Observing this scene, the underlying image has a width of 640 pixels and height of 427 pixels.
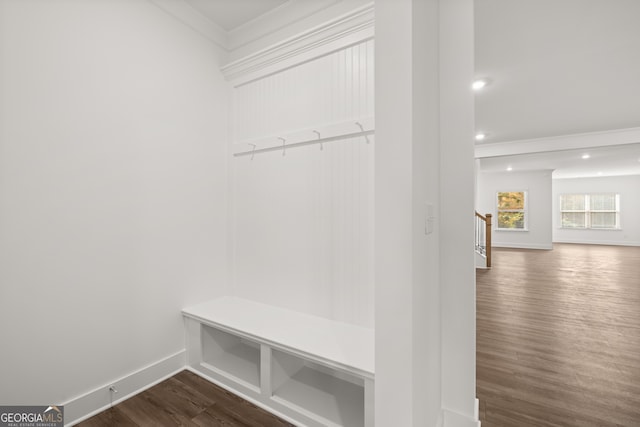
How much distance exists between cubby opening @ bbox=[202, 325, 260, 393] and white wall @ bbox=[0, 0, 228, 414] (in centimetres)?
25

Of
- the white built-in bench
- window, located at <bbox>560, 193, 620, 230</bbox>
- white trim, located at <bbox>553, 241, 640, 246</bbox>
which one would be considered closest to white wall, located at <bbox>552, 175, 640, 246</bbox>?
white trim, located at <bbox>553, 241, 640, 246</bbox>

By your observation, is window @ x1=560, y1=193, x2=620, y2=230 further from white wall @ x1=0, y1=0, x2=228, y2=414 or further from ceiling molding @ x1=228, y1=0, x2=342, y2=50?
white wall @ x1=0, y1=0, x2=228, y2=414

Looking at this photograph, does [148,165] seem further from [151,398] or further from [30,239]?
[151,398]

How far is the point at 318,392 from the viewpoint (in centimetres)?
179

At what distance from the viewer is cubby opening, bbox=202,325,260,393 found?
1934 mm

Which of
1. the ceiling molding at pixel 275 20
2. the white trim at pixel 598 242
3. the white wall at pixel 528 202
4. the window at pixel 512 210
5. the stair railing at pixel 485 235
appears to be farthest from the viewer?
the white trim at pixel 598 242

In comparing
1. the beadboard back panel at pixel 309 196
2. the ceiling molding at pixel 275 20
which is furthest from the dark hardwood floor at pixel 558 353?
the ceiling molding at pixel 275 20

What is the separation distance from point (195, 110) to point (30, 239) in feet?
4.54

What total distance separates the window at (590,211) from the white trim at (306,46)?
13145 mm

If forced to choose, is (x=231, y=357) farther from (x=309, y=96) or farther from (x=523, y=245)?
(x=523, y=245)

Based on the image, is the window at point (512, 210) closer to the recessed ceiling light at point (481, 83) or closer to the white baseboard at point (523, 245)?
the white baseboard at point (523, 245)

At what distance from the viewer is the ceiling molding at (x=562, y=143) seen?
4992 mm

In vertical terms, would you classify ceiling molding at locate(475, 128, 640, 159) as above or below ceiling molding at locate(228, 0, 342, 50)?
below

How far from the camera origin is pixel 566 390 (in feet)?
6.15
